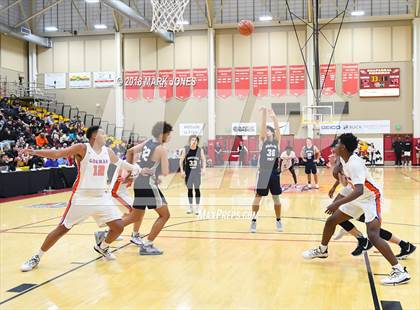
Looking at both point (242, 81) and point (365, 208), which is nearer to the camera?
point (365, 208)

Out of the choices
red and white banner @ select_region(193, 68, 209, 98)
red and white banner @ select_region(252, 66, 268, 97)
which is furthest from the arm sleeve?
red and white banner @ select_region(193, 68, 209, 98)

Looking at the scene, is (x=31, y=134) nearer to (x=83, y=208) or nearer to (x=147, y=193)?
(x=147, y=193)

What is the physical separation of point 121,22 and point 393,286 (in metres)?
27.4

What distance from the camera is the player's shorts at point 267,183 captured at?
8.06 meters

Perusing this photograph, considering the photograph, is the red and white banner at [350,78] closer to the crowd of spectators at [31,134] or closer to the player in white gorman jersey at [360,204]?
the crowd of spectators at [31,134]

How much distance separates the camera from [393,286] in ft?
16.3

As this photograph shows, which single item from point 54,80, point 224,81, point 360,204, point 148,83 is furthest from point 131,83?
point 360,204

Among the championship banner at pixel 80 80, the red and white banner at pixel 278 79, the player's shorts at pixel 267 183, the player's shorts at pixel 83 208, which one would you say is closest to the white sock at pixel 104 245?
the player's shorts at pixel 83 208

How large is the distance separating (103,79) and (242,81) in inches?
347

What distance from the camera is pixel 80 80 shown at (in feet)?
100

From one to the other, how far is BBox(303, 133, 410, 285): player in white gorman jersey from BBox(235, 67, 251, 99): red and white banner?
77.4 ft

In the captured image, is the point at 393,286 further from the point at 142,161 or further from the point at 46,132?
the point at 46,132

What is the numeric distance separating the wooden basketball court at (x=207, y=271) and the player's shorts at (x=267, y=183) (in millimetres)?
718

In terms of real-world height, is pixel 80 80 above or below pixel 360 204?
above
